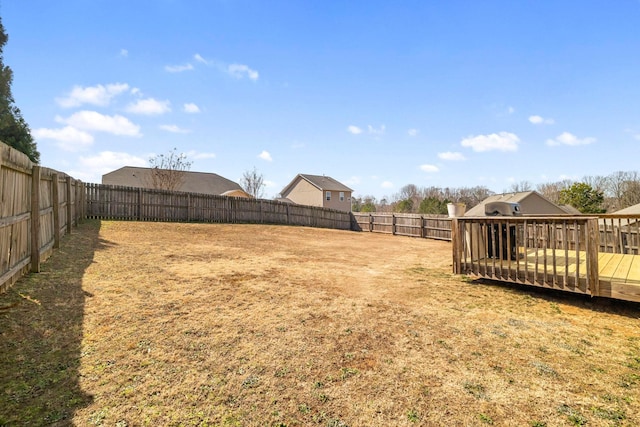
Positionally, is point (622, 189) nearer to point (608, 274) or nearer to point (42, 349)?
point (608, 274)

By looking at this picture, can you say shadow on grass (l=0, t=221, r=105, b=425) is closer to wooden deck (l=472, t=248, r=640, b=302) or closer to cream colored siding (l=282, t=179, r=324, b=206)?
wooden deck (l=472, t=248, r=640, b=302)

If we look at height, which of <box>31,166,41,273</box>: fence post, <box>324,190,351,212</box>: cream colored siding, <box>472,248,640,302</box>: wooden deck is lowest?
<box>472,248,640,302</box>: wooden deck

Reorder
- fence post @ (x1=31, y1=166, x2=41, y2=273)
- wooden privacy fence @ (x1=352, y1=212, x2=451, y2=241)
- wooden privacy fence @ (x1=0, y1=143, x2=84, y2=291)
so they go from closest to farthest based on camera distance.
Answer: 1. wooden privacy fence @ (x1=0, y1=143, x2=84, y2=291)
2. fence post @ (x1=31, y1=166, x2=41, y2=273)
3. wooden privacy fence @ (x1=352, y1=212, x2=451, y2=241)

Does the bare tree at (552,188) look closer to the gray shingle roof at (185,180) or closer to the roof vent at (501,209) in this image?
the roof vent at (501,209)

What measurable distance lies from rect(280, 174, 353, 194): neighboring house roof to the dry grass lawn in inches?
1187

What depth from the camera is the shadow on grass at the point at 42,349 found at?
1.93 meters

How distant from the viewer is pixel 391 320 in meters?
3.61

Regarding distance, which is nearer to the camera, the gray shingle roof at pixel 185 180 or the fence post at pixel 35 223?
the fence post at pixel 35 223

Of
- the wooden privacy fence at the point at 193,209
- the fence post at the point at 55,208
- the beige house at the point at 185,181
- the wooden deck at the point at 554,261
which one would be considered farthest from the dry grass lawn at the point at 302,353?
the beige house at the point at 185,181

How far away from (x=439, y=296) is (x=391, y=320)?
1.53 metres

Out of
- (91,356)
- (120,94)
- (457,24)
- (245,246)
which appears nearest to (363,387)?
(91,356)

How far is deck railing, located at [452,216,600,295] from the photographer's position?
14.2ft

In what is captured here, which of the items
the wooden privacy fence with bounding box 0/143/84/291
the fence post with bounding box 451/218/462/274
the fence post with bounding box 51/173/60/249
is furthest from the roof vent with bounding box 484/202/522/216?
the fence post with bounding box 51/173/60/249

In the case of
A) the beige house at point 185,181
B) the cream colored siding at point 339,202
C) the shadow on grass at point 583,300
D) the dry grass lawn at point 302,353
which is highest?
the beige house at point 185,181
